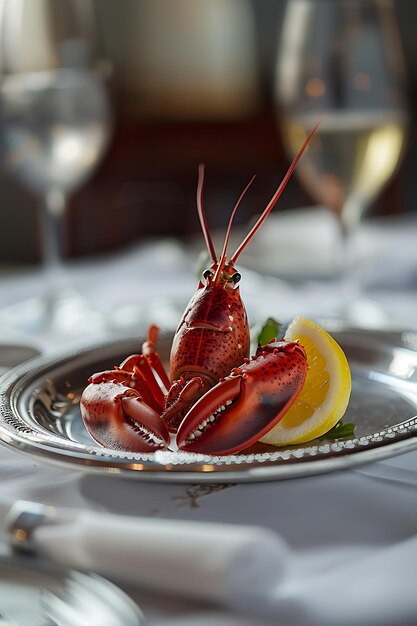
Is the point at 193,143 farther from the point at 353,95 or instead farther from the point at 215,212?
the point at 353,95

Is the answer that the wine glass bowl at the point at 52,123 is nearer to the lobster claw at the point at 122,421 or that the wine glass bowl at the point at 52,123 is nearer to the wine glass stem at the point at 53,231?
the wine glass stem at the point at 53,231

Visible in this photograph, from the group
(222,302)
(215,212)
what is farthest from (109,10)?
(222,302)

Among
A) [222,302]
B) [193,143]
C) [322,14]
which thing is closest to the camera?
[222,302]

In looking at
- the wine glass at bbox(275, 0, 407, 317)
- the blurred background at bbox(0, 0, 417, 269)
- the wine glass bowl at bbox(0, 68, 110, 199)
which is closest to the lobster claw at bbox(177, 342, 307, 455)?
the wine glass at bbox(275, 0, 407, 317)

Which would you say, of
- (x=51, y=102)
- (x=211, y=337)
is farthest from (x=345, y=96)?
(x=211, y=337)

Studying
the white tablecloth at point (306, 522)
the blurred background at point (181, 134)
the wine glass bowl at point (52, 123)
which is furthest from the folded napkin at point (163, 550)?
the blurred background at point (181, 134)

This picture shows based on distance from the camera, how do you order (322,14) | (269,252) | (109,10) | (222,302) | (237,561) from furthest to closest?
(109,10)
(269,252)
(322,14)
(222,302)
(237,561)

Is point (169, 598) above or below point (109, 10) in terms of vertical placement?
below
